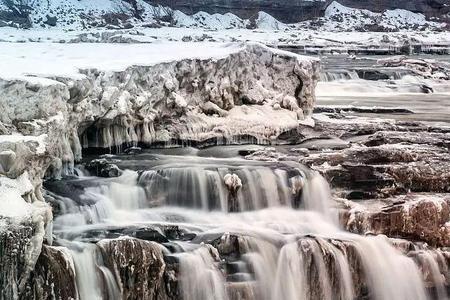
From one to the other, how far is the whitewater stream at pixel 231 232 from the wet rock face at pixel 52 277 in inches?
7.5

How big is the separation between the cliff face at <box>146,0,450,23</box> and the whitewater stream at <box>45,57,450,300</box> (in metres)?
72.1

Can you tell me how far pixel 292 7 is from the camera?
272 feet

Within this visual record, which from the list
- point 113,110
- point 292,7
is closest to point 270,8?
point 292,7

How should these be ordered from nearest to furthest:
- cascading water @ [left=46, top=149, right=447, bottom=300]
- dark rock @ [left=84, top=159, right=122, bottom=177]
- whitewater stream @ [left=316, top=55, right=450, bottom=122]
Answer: cascading water @ [left=46, top=149, right=447, bottom=300] → dark rock @ [left=84, top=159, right=122, bottom=177] → whitewater stream @ [left=316, top=55, right=450, bottom=122]

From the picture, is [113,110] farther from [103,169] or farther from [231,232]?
[231,232]

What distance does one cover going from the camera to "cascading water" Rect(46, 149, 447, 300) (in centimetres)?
722

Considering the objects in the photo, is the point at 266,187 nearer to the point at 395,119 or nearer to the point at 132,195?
the point at 132,195

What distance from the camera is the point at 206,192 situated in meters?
9.16

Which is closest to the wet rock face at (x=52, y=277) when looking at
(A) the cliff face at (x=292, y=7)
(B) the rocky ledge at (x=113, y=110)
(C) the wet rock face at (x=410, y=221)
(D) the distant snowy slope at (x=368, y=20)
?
(B) the rocky ledge at (x=113, y=110)

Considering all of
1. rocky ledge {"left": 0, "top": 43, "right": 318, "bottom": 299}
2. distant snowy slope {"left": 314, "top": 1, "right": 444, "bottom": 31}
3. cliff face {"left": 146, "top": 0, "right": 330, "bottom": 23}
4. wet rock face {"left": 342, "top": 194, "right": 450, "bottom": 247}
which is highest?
cliff face {"left": 146, "top": 0, "right": 330, "bottom": 23}

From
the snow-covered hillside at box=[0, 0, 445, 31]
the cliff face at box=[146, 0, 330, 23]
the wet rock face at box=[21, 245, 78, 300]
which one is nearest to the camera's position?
the wet rock face at box=[21, 245, 78, 300]

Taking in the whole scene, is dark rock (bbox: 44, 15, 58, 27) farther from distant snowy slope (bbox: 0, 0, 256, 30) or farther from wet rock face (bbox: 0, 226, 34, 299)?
wet rock face (bbox: 0, 226, 34, 299)

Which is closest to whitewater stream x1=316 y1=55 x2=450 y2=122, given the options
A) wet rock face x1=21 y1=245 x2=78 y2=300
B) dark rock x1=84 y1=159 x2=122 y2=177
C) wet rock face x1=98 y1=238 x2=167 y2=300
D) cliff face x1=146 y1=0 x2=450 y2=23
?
dark rock x1=84 y1=159 x2=122 y2=177

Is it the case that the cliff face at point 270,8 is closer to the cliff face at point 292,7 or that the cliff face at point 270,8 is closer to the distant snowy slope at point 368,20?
the cliff face at point 292,7
